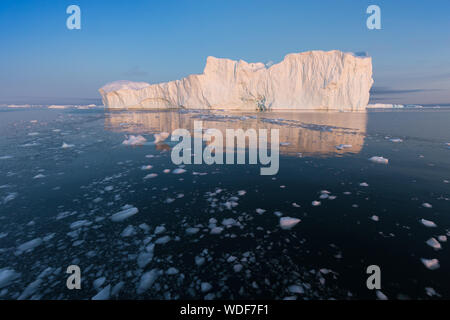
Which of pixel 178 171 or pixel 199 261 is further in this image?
pixel 178 171

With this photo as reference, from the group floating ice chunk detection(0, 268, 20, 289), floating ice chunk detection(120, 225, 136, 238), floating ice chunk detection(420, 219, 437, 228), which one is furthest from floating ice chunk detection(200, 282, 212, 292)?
floating ice chunk detection(420, 219, 437, 228)

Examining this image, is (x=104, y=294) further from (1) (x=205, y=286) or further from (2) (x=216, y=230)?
(2) (x=216, y=230)

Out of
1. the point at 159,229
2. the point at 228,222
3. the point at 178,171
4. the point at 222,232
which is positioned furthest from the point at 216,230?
the point at 178,171

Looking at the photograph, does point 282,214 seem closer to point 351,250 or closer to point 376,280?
point 351,250

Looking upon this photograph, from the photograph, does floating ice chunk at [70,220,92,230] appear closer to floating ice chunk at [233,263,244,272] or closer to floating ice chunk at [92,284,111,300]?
floating ice chunk at [92,284,111,300]

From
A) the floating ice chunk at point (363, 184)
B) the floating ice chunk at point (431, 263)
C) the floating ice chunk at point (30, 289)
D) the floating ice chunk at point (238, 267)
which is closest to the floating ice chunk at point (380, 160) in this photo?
the floating ice chunk at point (363, 184)
